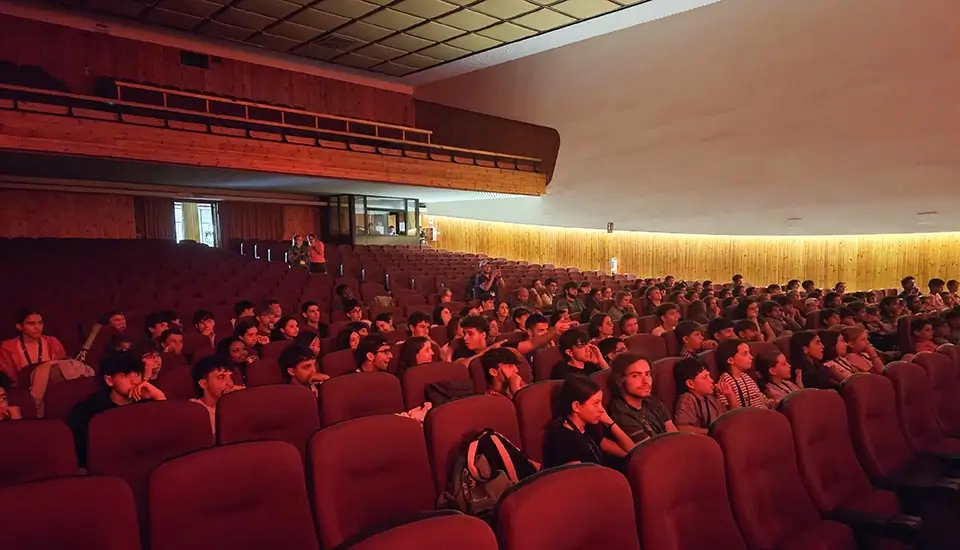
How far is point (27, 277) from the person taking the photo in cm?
825

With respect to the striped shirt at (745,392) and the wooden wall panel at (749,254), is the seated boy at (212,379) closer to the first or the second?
the striped shirt at (745,392)

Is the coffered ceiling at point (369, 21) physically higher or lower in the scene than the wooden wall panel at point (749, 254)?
higher

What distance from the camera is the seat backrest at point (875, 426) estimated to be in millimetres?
3114

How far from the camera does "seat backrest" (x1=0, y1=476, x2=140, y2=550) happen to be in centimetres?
163

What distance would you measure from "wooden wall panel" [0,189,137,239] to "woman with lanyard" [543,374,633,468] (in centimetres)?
1418

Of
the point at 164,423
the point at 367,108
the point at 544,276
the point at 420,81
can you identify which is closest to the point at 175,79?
the point at 367,108

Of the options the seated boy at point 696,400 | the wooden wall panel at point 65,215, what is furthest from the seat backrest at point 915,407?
the wooden wall panel at point 65,215

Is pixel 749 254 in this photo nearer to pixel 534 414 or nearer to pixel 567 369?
pixel 567 369

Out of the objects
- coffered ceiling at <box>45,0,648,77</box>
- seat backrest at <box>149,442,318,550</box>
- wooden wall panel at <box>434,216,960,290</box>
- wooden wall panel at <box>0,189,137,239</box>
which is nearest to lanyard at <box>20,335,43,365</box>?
seat backrest at <box>149,442,318,550</box>

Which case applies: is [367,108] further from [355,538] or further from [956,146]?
[355,538]

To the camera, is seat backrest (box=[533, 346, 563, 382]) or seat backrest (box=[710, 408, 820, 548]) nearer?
seat backrest (box=[710, 408, 820, 548])

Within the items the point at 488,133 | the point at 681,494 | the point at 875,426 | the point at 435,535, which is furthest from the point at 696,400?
the point at 488,133

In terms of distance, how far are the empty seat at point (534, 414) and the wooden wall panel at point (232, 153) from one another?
8681 mm

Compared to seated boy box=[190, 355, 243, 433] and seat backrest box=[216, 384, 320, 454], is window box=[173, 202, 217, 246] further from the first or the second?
seat backrest box=[216, 384, 320, 454]
